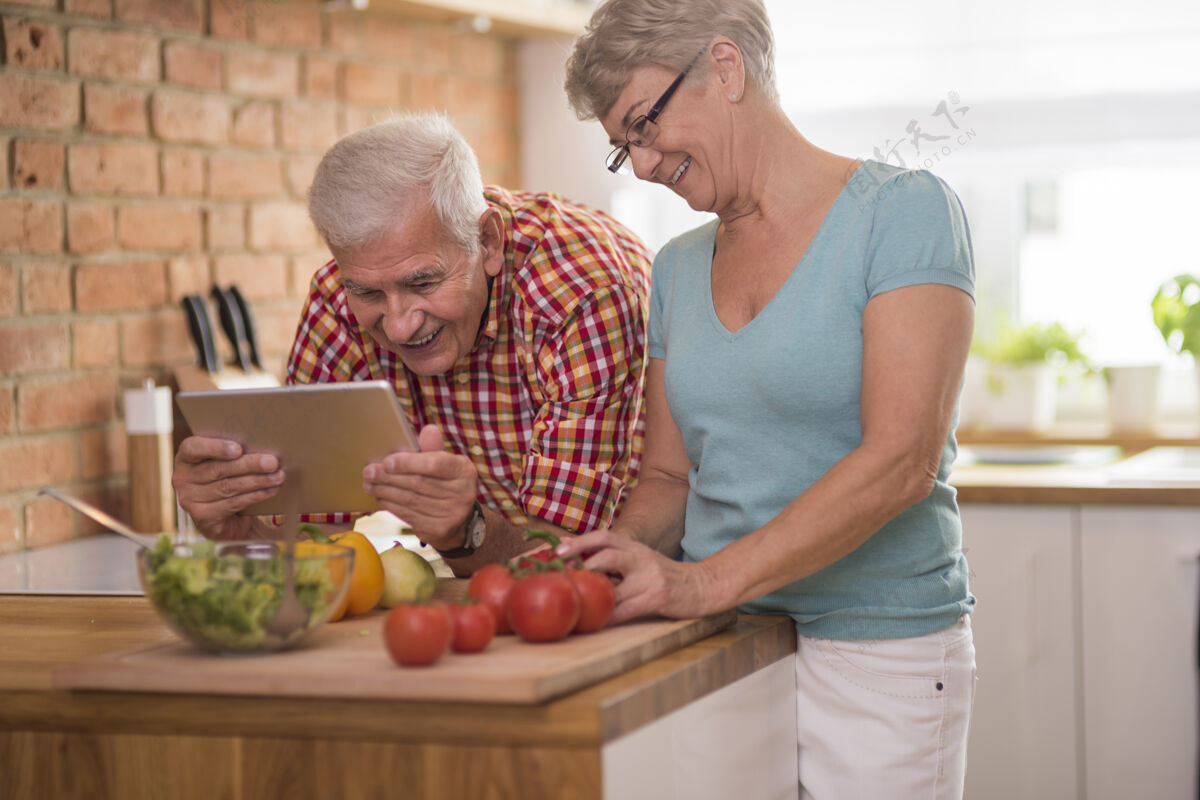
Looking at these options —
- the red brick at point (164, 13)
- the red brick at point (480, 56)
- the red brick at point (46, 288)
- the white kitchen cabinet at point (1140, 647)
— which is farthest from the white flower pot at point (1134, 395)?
the red brick at point (46, 288)

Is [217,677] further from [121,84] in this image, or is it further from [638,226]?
[638,226]

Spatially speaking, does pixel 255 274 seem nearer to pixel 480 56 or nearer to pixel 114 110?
pixel 114 110

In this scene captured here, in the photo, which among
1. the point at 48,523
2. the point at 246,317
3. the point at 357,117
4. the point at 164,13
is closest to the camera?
the point at 48,523

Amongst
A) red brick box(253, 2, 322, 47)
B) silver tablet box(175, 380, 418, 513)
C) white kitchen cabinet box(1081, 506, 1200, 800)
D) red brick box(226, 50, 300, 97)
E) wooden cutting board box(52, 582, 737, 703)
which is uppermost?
red brick box(253, 2, 322, 47)

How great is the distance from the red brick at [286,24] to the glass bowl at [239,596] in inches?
61.1

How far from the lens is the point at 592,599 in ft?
3.88

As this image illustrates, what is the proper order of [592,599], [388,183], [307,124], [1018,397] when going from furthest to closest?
1. [1018,397]
2. [307,124]
3. [388,183]
4. [592,599]

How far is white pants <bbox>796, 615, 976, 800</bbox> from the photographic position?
131cm

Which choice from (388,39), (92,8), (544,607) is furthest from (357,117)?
(544,607)

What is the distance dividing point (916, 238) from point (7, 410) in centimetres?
143

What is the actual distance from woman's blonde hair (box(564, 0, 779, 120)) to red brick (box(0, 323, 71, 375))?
1099 millimetres

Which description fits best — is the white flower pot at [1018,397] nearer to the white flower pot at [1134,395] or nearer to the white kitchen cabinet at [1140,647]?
the white flower pot at [1134,395]

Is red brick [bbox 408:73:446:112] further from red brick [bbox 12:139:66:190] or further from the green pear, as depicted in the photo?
the green pear

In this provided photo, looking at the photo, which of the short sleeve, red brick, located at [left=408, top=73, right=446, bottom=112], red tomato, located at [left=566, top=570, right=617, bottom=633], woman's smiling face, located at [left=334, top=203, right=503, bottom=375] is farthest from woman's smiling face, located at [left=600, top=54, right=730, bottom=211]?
red brick, located at [left=408, top=73, right=446, bottom=112]
